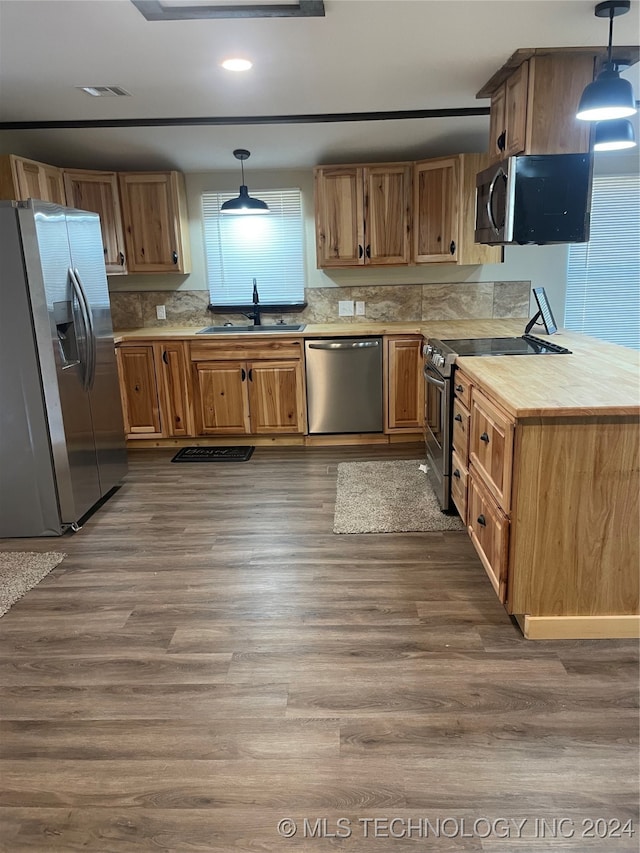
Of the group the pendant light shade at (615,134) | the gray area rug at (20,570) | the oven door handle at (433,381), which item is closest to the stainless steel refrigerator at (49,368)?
the gray area rug at (20,570)

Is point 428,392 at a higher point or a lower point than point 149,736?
higher

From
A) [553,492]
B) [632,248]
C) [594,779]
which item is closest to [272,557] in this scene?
[553,492]

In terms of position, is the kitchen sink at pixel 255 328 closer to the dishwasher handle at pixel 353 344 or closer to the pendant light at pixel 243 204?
the dishwasher handle at pixel 353 344

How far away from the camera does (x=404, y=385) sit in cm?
461

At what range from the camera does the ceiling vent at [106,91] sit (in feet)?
10.3

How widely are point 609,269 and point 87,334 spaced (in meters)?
4.12

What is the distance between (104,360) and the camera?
375 cm

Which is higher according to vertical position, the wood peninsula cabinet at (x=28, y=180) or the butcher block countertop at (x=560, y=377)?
the wood peninsula cabinet at (x=28, y=180)

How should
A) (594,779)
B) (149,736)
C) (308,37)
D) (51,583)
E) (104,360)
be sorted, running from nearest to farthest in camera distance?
(594,779) < (149,736) < (308,37) < (51,583) < (104,360)

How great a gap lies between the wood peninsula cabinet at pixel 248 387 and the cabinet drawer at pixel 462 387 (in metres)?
1.76

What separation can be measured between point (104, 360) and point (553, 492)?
2832mm

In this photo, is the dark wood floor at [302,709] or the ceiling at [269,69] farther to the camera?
the ceiling at [269,69]

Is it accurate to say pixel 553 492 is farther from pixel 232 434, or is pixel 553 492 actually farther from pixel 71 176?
pixel 71 176

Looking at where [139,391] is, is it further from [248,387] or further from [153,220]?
[153,220]
